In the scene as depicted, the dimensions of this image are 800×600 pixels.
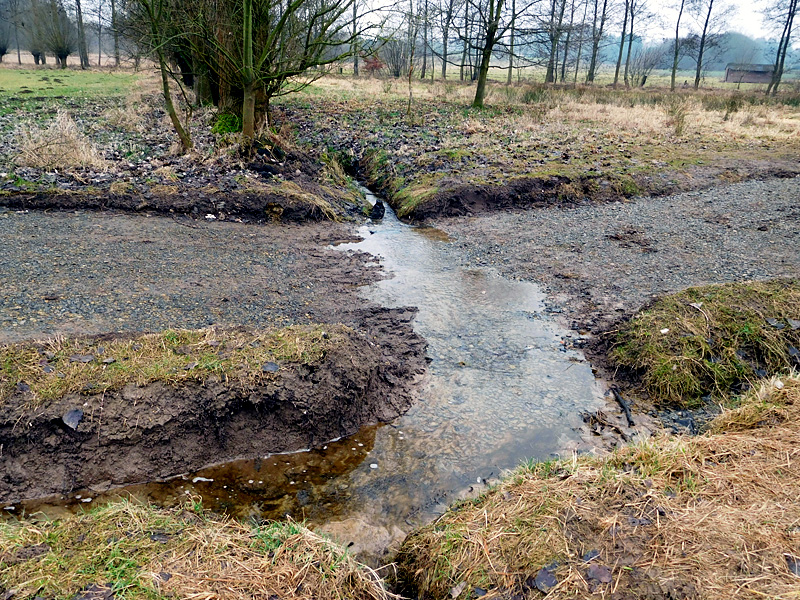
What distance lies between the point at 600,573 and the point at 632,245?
6.88 metres

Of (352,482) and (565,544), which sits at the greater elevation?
(565,544)

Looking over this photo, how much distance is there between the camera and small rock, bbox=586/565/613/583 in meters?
2.67

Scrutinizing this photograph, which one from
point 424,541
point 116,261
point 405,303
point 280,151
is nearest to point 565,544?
point 424,541

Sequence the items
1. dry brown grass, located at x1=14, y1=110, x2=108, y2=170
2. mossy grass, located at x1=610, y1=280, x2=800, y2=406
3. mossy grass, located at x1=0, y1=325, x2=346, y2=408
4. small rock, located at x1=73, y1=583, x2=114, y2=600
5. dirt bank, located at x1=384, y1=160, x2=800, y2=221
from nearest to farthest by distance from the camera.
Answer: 1. small rock, located at x1=73, y1=583, x2=114, y2=600
2. mossy grass, located at x1=0, y1=325, x2=346, y2=408
3. mossy grass, located at x1=610, y1=280, x2=800, y2=406
4. dry brown grass, located at x1=14, y1=110, x2=108, y2=170
5. dirt bank, located at x1=384, y1=160, x2=800, y2=221

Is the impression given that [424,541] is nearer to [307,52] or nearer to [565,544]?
[565,544]

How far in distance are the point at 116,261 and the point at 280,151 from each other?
529 cm

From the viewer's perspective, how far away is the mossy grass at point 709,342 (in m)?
5.12

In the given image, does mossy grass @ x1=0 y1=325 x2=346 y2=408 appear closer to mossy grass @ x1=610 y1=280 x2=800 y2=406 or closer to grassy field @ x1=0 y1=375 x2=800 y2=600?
grassy field @ x1=0 y1=375 x2=800 y2=600

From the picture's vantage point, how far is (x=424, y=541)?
3.31m

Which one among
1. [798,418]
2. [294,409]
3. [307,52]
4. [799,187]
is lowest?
[294,409]

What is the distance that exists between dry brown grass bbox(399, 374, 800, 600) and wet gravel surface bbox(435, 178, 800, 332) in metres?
2.67

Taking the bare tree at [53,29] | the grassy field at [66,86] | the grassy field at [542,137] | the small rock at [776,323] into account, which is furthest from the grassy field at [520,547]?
the bare tree at [53,29]

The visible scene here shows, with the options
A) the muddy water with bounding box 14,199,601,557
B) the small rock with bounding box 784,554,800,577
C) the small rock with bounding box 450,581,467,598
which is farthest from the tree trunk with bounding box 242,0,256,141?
the small rock with bounding box 784,554,800,577

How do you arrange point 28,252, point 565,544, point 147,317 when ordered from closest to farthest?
point 565,544
point 147,317
point 28,252
